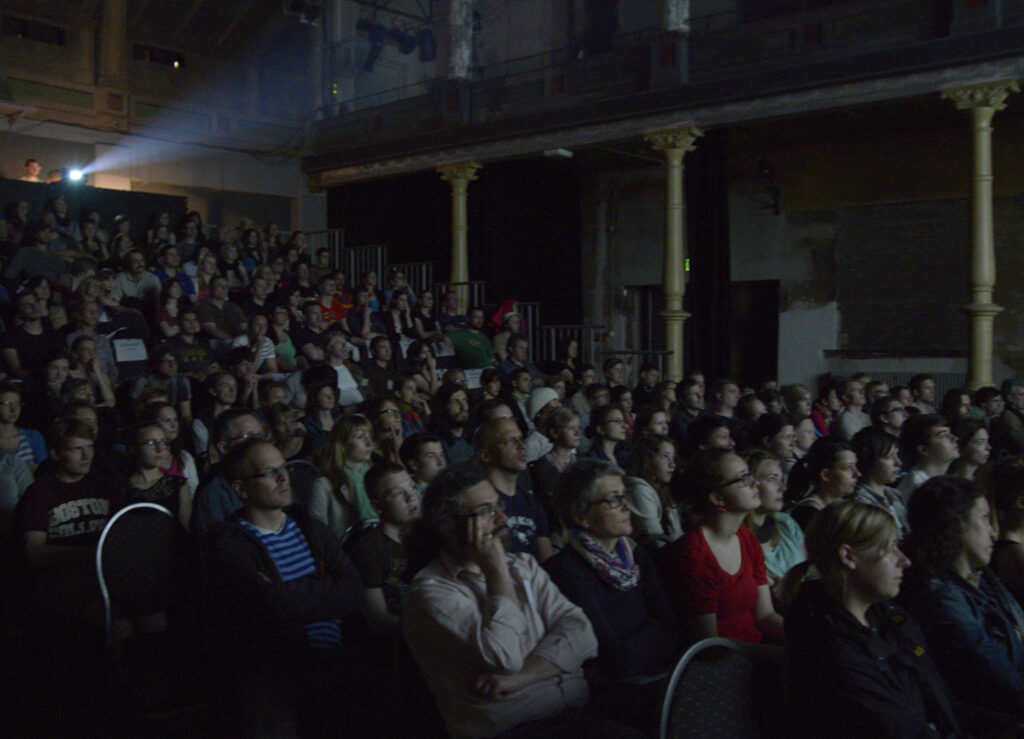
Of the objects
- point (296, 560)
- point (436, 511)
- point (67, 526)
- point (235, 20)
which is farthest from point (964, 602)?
point (235, 20)

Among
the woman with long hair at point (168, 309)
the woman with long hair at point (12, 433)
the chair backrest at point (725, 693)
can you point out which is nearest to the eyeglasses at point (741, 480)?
the chair backrest at point (725, 693)

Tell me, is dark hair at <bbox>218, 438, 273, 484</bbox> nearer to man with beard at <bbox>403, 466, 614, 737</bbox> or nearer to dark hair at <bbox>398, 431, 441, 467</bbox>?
man with beard at <bbox>403, 466, 614, 737</bbox>

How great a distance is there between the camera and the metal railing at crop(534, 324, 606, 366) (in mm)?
12766

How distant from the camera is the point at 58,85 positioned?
49.1 ft

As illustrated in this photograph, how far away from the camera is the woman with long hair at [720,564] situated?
2.86 metres

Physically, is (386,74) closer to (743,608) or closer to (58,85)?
(58,85)

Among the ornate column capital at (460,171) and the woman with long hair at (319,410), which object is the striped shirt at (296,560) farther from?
the ornate column capital at (460,171)

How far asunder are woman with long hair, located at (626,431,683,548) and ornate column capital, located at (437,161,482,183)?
28.0 feet

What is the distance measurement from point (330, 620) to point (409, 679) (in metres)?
0.55

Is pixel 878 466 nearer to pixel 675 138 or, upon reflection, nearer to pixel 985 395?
pixel 985 395

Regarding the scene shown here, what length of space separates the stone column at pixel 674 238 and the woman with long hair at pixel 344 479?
701 cm

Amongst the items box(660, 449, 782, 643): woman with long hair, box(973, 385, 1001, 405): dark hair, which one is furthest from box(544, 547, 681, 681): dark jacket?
box(973, 385, 1001, 405): dark hair

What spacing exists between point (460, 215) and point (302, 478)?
8.70 meters

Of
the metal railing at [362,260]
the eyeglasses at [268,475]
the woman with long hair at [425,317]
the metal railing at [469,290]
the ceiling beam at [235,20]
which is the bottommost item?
the eyeglasses at [268,475]
